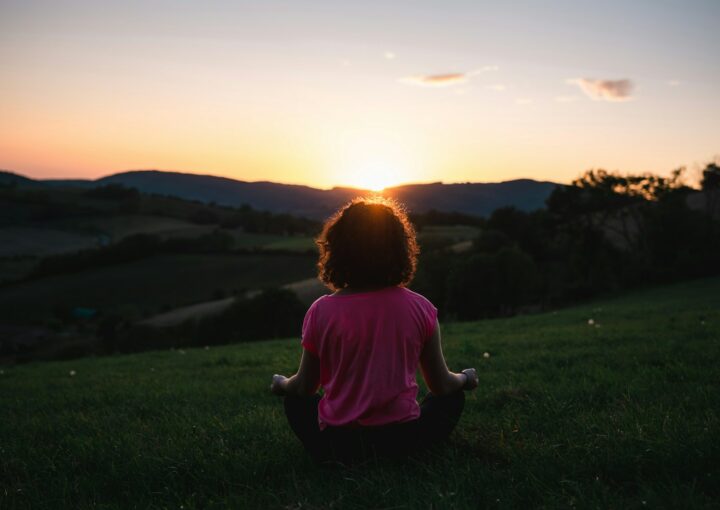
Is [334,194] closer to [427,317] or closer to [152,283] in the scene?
[152,283]

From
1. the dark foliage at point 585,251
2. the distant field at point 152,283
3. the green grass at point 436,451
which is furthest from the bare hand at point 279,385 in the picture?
the distant field at point 152,283

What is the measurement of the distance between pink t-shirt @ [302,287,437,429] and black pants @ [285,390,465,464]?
86 mm

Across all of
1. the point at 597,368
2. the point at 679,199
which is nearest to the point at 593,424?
the point at 597,368

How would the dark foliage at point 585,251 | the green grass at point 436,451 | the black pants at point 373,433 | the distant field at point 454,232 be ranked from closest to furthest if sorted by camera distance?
the green grass at point 436,451 → the black pants at point 373,433 → the dark foliage at point 585,251 → the distant field at point 454,232

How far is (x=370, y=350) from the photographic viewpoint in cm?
370

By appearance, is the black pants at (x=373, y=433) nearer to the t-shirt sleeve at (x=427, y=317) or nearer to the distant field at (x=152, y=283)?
the t-shirt sleeve at (x=427, y=317)

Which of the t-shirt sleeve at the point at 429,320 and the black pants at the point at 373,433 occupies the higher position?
the t-shirt sleeve at the point at 429,320

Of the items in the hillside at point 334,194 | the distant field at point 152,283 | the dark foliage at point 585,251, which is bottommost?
the distant field at point 152,283

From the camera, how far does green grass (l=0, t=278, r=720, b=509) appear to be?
329 centimetres

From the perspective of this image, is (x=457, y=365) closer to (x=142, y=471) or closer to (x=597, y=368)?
(x=597, y=368)

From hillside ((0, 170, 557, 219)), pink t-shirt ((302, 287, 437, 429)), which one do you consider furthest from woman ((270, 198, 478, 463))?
hillside ((0, 170, 557, 219))

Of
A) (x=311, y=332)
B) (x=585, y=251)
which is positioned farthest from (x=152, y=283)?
(x=311, y=332)

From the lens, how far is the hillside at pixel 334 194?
115213 mm

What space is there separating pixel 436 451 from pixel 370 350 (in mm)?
1025
